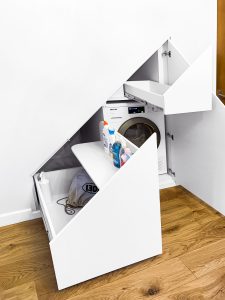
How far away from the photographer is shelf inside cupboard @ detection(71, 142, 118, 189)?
6.70 ft

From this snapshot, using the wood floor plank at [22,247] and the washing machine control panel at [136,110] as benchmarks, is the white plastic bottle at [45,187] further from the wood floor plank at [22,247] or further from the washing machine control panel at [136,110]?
the washing machine control panel at [136,110]

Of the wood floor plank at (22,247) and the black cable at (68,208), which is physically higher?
the black cable at (68,208)

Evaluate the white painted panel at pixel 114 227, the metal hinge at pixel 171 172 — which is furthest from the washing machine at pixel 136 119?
the white painted panel at pixel 114 227

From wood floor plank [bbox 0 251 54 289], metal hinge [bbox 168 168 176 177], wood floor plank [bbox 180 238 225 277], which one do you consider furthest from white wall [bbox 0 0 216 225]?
wood floor plank [bbox 180 238 225 277]

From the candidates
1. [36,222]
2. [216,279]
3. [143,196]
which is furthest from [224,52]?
[36,222]

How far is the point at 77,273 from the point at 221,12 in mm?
2849

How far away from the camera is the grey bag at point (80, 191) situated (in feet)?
8.66

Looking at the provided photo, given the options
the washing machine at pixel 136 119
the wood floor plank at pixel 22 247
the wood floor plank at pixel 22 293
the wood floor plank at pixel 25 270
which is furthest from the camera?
the washing machine at pixel 136 119

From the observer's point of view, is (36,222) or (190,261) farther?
(36,222)

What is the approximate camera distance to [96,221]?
1814mm

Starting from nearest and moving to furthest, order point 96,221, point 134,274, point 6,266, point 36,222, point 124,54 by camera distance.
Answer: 1. point 96,221
2. point 134,274
3. point 6,266
4. point 124,54
5. point 36,222

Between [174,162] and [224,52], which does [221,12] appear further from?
[174,162]

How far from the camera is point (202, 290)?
5.90 feet

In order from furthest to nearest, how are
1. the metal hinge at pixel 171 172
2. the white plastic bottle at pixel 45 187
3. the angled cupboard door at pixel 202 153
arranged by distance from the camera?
1. the metal hinge at pixel 171 172
2. the white plastic bottle at pixel 45 187
3. the angled cupboard door at pixel 202 153
